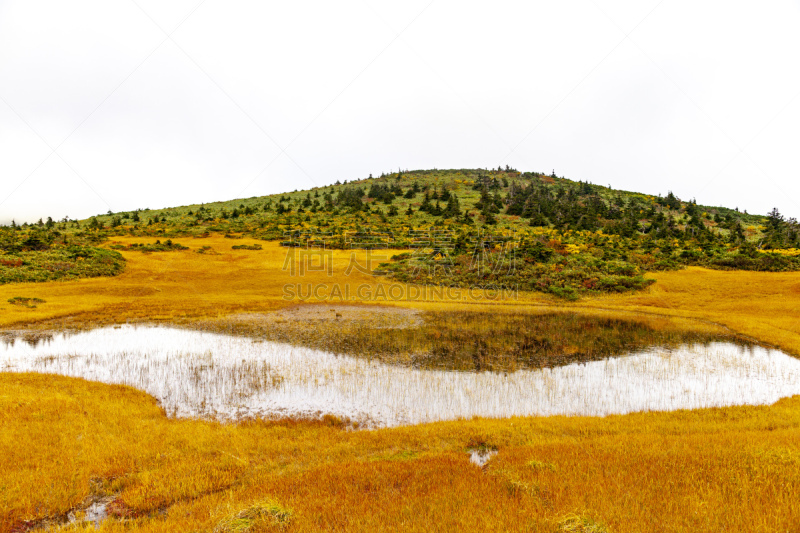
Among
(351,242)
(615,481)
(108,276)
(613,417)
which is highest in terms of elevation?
(351,242)

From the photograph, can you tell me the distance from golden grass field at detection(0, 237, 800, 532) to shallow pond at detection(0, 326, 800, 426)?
1184mm

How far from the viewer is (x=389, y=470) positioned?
6.59 metres

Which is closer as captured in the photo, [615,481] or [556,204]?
[615,481]

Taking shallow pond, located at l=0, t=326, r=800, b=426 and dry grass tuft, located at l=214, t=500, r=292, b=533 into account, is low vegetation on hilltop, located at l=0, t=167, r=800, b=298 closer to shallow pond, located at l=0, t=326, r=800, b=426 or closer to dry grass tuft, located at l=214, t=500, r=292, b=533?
shallow pond, located at l=0, t=326, r=800, b=426

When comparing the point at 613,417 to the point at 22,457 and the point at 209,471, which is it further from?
the point at 22,457

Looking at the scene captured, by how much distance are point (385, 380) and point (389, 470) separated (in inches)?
283

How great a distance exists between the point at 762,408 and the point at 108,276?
158 feet

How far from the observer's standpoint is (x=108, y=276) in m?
36.5

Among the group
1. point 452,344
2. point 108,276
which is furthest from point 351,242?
point 452,344

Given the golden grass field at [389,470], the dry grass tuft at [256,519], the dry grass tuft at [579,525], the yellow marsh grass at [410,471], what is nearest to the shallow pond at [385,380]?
the golden grass field at [389,470]

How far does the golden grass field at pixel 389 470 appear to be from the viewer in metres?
4.81

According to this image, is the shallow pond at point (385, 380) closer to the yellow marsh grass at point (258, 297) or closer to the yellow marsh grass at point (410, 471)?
the yellow marsh grass at point (410, 471)

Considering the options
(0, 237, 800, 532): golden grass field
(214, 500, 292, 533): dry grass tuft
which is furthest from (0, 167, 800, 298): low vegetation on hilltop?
(214, 500, 292, 533): dry grass tuft

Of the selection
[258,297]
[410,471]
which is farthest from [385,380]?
[258,297]
